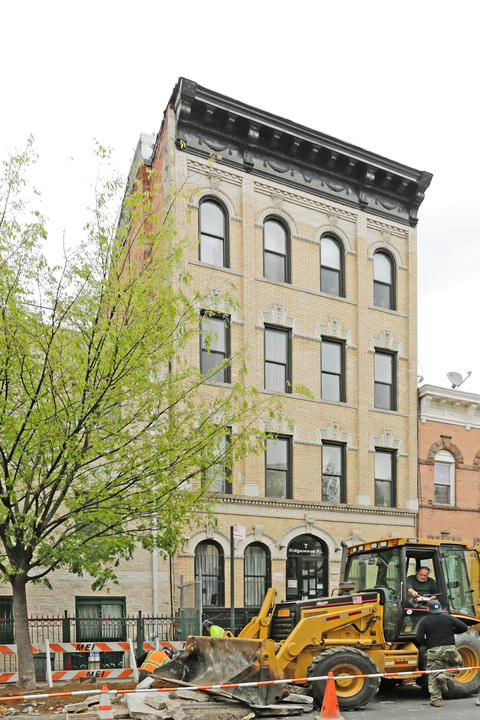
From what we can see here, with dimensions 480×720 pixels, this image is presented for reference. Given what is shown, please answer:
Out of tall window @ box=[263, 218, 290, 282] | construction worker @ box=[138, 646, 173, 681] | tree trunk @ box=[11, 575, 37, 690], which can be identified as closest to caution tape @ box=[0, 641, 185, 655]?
construction worker @ box=[138, 646, 173, 681]

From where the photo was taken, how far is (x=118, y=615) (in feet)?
64.2

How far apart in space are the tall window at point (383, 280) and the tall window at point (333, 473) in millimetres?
5089

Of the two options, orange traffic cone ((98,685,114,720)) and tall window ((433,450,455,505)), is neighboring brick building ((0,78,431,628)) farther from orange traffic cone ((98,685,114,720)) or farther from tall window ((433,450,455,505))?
orange traffic cone ((98,685,114,720))

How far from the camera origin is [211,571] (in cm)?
2055

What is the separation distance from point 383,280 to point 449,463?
20.8 feet

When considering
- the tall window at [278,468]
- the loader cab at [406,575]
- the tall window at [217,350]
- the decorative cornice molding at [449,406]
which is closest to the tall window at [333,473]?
the tall window at [278,468]

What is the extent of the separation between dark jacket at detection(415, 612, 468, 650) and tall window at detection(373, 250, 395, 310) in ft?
48.0

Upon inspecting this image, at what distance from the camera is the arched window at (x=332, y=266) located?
24.4 metres

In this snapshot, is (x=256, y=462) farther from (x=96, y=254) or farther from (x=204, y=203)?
(x=96, y=254)

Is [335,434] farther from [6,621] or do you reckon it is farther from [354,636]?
[354,636]

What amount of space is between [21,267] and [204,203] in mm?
9954

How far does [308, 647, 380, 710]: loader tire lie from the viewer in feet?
36.2

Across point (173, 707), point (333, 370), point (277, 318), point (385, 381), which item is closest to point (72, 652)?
point (173, 707)

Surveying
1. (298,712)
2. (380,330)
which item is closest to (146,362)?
(298,712)
